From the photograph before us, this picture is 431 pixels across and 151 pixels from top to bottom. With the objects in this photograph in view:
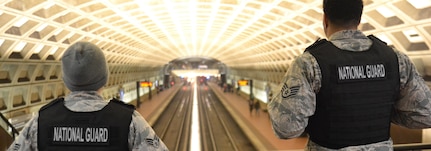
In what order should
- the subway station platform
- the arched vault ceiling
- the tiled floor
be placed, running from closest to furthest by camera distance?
the arched vault ceiling → the tiled floor → the subway station platform

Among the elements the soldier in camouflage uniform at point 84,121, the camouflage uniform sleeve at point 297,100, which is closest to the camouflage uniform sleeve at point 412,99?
the camouflage uniform sleeve at point 297,100

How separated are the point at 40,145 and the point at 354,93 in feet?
5.76

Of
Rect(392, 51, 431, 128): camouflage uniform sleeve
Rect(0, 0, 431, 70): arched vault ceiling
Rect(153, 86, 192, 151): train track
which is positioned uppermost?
Rect(0, 0, 431, 70): arched vault ceiling

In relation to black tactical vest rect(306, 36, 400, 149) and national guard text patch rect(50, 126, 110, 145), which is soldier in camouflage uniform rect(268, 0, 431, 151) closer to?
black tactical vest rect(306, 36, 400, 149)

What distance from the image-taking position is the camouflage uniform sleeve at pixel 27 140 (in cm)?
206

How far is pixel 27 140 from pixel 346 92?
1773 mm

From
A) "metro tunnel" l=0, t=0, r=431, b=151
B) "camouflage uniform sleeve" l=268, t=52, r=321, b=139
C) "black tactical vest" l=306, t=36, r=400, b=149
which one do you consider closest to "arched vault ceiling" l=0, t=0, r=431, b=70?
"metro tunnel" l=0, t=0, r=431, b=151

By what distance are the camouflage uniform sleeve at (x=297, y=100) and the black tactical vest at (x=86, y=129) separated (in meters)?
0.81

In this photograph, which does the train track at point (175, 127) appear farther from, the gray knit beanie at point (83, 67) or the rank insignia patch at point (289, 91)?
the rank insignia patch at point (289, 91)

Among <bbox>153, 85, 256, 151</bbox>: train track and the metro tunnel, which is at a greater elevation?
the metro tunnel

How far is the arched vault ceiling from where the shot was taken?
977 cm

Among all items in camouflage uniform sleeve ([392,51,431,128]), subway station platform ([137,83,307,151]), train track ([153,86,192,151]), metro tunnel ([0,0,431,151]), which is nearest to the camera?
camouflage uniform sleeve ([392,51,431,128])

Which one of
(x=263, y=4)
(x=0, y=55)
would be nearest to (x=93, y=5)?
(x=0, y=55)

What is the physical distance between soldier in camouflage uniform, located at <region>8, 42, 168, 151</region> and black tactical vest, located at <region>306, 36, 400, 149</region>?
0.93 m
